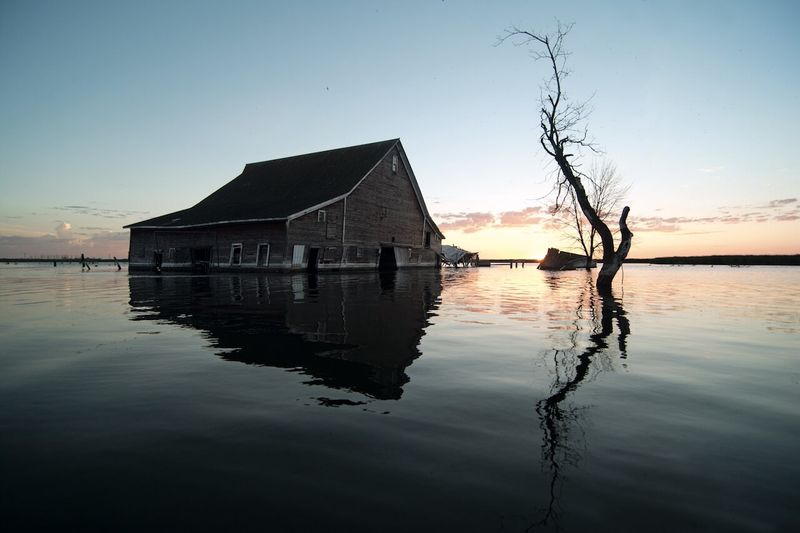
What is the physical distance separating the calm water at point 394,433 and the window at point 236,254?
24.9m

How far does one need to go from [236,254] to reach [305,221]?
6.06 m

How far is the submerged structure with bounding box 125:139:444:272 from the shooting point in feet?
95.7

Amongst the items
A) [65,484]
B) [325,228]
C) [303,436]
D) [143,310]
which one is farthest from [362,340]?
[325,228]

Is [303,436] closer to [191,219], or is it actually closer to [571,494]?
[571,494]

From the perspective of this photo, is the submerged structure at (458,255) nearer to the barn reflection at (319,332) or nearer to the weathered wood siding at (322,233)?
the weathered wood siding at (322,233)

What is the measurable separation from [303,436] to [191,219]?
3543 centimetres

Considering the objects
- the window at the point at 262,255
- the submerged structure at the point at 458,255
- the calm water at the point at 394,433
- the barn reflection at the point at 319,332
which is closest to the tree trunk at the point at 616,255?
the barn reflection at the point at 319,332

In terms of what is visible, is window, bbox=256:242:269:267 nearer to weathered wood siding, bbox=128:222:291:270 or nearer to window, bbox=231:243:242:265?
weathered wood siding, bbox=128:222:291:270

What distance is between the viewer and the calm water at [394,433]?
6.25ft

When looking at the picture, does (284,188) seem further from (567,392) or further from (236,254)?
(567,392)

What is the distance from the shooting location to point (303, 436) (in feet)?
8.98

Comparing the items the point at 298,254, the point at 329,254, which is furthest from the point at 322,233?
the point at 298,254

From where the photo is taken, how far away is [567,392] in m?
3.73

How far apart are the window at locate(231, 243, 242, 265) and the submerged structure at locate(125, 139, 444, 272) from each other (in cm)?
7
